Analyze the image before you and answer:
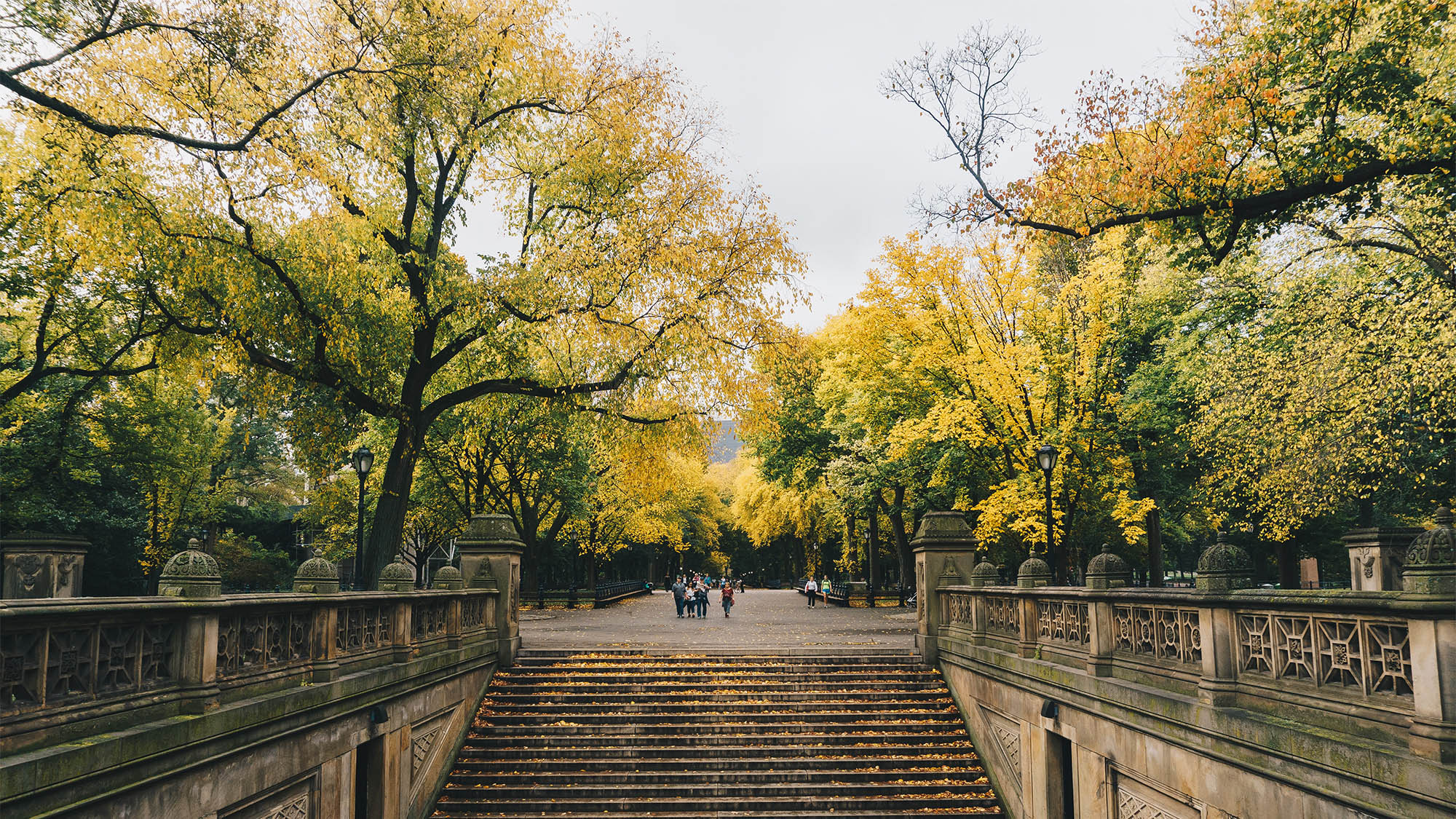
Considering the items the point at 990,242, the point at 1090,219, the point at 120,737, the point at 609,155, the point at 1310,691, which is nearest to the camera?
the point at 120,737

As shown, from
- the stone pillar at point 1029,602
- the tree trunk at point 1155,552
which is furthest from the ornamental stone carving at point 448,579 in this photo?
the tree trunk at point 1155,552

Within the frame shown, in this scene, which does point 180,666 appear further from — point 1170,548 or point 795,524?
point 1170,548

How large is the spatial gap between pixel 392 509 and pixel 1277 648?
1416 centimetres

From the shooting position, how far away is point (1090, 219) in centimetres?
1081

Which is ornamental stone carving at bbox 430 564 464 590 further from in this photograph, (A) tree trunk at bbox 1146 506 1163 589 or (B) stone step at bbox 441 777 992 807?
(A) tree trunk at bbox 1146 506 1163 589

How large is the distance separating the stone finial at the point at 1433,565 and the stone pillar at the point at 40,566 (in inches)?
494

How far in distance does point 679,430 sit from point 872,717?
279 inches

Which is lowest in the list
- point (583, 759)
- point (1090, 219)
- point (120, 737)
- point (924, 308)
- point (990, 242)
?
point (583, 759)

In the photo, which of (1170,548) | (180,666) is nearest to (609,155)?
(180,666)

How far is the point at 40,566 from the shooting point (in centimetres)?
1009

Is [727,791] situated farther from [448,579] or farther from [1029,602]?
[448,579]

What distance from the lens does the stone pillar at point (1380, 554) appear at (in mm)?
11367

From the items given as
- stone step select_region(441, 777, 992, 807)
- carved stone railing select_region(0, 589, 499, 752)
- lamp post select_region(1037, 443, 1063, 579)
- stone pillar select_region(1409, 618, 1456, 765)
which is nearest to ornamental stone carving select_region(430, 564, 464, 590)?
stone step select_region(441, 777, 992, 807)

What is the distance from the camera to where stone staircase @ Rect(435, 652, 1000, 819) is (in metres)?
12.1
